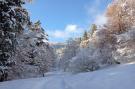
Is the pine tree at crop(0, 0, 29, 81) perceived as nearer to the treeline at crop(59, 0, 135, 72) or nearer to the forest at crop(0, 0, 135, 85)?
the forest at crop(0, 0, 135, 85)

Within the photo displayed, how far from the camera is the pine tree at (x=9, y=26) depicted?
1694cm

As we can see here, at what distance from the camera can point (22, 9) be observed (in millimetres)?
18031

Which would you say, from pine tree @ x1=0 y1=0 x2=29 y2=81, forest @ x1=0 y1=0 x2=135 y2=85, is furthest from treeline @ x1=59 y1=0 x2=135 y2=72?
pine tree @ x1=0 y1=0 x2=29 y2=81

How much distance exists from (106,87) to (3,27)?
28.8 feet

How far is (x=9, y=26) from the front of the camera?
17000 millimetres

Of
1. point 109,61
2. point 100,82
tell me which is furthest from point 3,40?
Result: point 109,61

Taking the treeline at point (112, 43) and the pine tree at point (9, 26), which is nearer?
the pine tree at point (9, 26)

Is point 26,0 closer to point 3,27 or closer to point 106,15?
point 3,27

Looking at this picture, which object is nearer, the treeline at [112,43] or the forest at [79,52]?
the forest at [79,52]

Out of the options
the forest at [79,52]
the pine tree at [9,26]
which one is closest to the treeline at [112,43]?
the forest at [79,52]

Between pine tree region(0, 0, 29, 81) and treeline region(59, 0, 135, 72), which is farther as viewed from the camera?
treeline region(59, 0, 135, 72)

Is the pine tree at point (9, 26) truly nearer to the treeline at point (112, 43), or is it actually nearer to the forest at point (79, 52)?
the forest at point (79, 52)

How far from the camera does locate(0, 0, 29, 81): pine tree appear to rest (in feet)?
55.6

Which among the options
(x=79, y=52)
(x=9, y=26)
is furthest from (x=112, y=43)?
(x=9, y=26)
